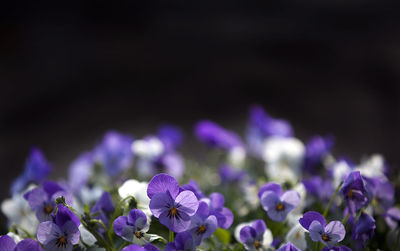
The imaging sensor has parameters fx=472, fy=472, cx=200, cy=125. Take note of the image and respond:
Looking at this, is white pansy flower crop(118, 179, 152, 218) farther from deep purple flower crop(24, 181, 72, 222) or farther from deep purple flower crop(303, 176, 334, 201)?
deep purple flower crop(303, 176, 334, 201)

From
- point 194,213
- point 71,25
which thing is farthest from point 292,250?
point 71,25

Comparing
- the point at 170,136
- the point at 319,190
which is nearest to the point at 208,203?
the point at 319,190

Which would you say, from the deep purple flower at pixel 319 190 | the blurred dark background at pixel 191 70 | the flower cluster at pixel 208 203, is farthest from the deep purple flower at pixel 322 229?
the blurred dark background at pixel 191 70

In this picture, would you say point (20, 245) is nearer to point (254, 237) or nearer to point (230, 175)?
point (254, 237)

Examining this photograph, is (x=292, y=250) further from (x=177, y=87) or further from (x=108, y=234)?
(x=177, y=87)

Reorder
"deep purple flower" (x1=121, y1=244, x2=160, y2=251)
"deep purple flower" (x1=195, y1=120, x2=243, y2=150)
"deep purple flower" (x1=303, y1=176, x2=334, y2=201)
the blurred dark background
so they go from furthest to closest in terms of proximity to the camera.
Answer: the blurred dark background, "deep purple flower" (x1=195, y1=120, x2=243, y2=150), "deep purple flower" (x1=303, y1=176, x2=334, y2=201), "deep purple flower" (x1=121, y1=244, x2=160, y2=251)

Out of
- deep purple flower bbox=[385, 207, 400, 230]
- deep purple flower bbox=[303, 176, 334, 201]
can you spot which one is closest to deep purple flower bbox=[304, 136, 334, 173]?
deep purple flower bbox=[303, 176, 334, 201]

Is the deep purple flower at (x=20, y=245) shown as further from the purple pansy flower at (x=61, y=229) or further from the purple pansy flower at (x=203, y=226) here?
the purple pansy flower at (x=203, y=226)
